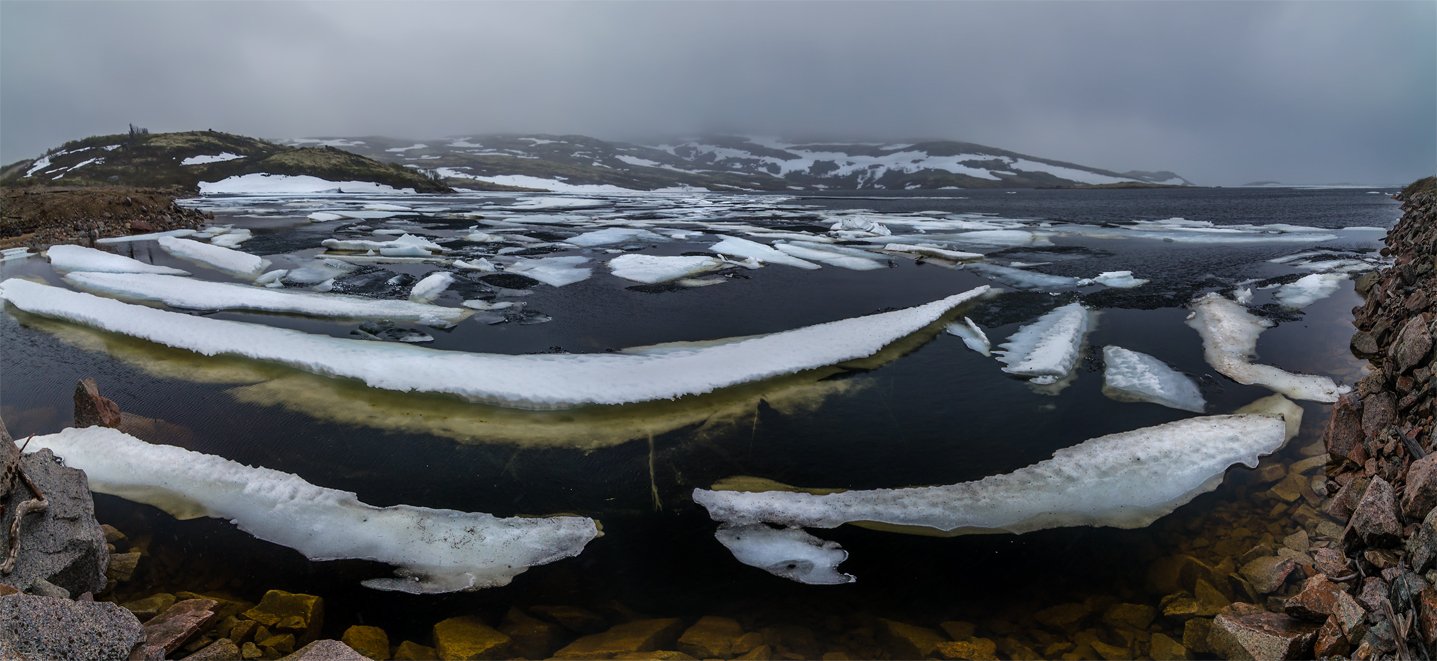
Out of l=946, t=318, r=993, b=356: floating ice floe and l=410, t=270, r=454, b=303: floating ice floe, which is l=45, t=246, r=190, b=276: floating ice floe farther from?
l=946, t=318, r=993, b=356: floating ice floe

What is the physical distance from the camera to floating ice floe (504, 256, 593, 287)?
1361cm

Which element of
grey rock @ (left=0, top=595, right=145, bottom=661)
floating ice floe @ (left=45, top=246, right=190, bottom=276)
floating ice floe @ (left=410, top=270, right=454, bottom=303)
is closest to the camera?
grey rock @ (left=0, top=595, right=145, bottom=661)

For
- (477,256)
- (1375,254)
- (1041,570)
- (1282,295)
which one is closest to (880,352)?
(1041,570)

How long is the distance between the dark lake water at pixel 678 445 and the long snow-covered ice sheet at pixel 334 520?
0.15 meters

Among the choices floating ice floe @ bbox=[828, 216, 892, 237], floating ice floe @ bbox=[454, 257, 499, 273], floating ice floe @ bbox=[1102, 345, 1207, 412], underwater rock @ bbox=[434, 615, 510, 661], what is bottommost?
underwater rock @ bbox=[434, 615, 510, 661]

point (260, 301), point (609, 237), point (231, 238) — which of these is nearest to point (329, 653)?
point (260, 301)

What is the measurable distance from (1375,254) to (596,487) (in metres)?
24.1

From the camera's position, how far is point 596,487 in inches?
217

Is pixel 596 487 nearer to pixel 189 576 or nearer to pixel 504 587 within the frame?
pixel 504 587

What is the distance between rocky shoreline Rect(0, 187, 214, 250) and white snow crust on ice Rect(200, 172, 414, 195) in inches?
1233

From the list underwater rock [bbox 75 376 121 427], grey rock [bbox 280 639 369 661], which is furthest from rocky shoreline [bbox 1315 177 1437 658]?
underwater rock [bbox 75 376 121 427]

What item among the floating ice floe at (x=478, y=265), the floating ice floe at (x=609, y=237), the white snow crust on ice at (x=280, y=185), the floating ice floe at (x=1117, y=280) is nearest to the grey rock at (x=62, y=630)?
the floating ice floe at (x=478, y=265)

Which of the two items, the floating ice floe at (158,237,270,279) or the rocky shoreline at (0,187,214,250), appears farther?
the rocky shoreline at (0,187,214,250)

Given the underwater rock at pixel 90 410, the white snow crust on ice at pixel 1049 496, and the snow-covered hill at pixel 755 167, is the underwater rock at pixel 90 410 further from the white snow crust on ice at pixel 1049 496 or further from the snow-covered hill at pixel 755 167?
the snow-covered hill at pixel 755 167
